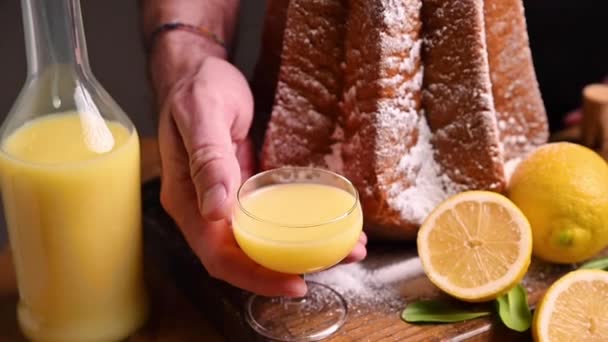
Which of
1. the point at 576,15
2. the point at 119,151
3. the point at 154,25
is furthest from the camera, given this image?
the point at 576,15

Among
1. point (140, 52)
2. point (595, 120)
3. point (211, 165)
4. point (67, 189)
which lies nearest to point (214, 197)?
point (211, 165)

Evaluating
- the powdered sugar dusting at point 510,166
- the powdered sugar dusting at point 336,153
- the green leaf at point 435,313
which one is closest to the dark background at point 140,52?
the powdered sugar dusting at point 510,166

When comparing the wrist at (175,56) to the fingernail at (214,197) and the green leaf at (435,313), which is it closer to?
the fingernail at (214,197)

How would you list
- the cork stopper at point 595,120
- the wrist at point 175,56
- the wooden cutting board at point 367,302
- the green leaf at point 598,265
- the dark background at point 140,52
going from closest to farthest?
the wooden cutting board at point 367,302, the green leaf at point 598,265, the wrist at point 175,56, the cork stopper at point 595,120, the dark background at point 140,52

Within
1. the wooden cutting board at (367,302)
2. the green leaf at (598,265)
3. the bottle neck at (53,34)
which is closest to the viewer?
the bottle neck at (53,34)

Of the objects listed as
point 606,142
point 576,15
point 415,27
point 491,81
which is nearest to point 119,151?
point 415,27

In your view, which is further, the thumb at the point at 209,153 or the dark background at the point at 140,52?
the dark background at the point at 140,52

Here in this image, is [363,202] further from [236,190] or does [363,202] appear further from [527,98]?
[527,98]
